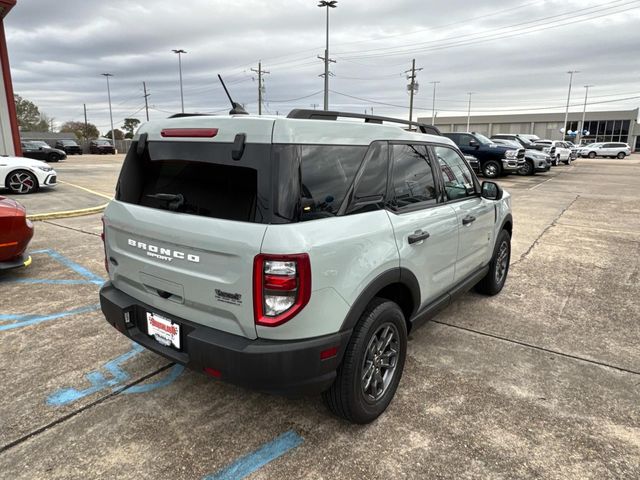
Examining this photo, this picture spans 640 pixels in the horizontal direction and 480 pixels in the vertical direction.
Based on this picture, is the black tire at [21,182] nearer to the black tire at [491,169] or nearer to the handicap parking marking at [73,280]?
the handicap parking marking at [73,280]

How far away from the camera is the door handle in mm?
2775

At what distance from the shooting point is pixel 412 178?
3.07 meters

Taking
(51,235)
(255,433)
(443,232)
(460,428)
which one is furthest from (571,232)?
(51,235)

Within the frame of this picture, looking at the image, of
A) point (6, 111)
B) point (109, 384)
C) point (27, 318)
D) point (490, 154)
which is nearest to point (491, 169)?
point (490, 154)

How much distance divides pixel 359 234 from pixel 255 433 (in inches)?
51.1

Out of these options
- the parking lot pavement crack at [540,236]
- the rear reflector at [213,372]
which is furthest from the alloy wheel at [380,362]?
the parking lot pavement crack at [540,236]

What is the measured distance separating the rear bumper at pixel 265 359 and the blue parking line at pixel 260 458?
422 mm

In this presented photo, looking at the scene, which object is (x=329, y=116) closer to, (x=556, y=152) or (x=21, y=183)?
(x=21, y=183)

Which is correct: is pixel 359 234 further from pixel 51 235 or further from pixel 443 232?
pixel 51 235

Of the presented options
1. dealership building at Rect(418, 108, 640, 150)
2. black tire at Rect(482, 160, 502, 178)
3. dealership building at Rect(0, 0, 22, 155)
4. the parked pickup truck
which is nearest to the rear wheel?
the parked pickup truck

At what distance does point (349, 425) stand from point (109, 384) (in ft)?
5.44

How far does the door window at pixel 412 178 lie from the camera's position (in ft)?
9.46

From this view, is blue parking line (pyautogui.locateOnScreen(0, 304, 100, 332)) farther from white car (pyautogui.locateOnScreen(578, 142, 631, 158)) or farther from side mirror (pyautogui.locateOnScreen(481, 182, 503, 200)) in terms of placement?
white car (pyautogui.locateOnScreen(578, 142, 631, 158))

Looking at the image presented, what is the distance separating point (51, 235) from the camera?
23.7 ft
